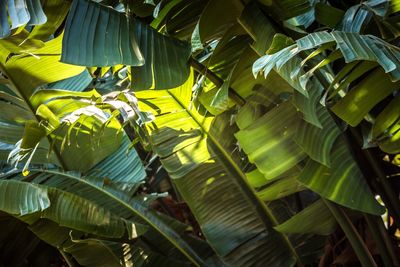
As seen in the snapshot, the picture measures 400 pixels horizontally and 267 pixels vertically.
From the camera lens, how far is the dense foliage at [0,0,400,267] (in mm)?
1137

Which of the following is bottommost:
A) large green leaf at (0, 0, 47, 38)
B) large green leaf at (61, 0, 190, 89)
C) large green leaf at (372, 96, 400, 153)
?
large green leaf at (372, 96, 400, 153)

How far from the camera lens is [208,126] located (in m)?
1.56

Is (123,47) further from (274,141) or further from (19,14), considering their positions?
(274,141)

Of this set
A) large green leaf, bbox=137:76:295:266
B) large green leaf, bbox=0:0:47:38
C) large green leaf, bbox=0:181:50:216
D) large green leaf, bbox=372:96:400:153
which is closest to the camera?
large green leaf, bbox=0:0:47:38

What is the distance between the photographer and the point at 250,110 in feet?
4.43

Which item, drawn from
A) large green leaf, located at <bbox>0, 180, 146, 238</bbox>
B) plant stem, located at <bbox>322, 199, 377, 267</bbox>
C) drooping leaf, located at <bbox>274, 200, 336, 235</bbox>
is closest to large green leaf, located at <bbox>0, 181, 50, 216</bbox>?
large green leaf, located at <bbox>0, 180, 146, 238</bbox>

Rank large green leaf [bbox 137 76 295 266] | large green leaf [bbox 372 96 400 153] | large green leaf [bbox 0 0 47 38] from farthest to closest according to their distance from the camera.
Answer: large green leaf [bbox 137 76 295 266] → large green leaf [bbox 372 96 400 153] → large green leaf [bbox 0 0 47 38]

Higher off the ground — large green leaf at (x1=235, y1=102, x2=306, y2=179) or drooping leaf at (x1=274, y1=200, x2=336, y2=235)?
large green leaf at (x1=235, y1=102, x2=306, y2=179)

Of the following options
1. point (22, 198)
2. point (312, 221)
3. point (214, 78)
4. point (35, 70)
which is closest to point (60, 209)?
point (22, 198)

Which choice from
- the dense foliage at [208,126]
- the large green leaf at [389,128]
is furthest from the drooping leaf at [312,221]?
the large green leaf at [389,128]

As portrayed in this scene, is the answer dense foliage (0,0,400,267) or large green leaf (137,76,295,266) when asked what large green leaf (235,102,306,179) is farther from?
large green leaf (137,76,295,266)

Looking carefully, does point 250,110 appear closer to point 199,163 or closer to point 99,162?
point 199,163

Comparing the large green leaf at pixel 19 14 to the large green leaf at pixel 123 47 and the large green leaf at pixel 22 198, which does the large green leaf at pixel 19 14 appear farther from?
the large green leaf at pixel 22 198

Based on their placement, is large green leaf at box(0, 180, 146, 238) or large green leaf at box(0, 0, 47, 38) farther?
large green leaf at box(0, 180, 146, 238)
